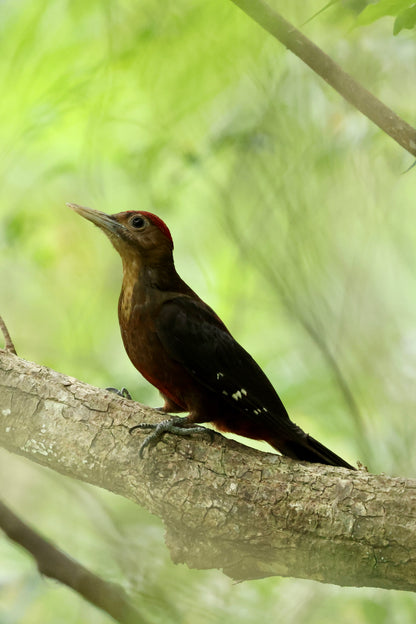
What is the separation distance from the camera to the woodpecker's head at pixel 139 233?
3334 millimetres

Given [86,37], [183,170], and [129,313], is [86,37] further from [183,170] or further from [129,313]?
[129,313]

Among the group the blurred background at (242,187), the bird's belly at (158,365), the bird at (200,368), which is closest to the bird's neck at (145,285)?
the bird at (200,368)

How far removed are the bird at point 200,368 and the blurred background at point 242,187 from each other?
1.73ft

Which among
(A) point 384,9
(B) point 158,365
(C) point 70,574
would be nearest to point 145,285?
(B) point 158,365

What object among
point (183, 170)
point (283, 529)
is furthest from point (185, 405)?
point (183, 170)

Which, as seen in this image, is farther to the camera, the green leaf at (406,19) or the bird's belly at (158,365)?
the bird's belly at (158,365)

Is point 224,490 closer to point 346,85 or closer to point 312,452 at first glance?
point 312,452

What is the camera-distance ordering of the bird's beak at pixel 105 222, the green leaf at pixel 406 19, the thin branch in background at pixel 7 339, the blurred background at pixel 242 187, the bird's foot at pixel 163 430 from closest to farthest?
1. the green leaf at pixel 406 19
2. the bird's foot at pixel 163 430
3. the thin branch in background at pixel 7 339
4. the bird's beak at pixel 105 222
5. the blurred background at pixel 242 187

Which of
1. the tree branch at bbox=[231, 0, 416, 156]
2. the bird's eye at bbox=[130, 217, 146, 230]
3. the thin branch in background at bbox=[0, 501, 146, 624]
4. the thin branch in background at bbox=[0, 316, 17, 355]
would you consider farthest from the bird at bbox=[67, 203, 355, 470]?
the tree branch at bbox=[231, 0, 416, 156]

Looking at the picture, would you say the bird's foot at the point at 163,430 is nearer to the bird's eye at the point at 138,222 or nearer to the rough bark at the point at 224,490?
the rough bark at the point at 224,490

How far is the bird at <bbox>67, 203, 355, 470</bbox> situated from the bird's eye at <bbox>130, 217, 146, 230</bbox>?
0.22m

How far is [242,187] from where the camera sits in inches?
163

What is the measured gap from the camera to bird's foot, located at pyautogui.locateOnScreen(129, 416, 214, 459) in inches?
108

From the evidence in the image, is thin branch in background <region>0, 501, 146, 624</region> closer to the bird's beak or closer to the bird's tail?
the bird's tail
